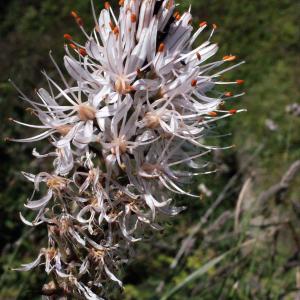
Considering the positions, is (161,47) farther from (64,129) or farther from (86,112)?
(64,129)

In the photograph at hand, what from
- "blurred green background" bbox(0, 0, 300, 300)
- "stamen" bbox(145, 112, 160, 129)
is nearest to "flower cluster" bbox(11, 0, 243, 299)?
"stamen" bbox(145, 112, 160, 129)

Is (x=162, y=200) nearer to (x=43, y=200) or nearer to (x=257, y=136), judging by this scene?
(x=43, y=200)

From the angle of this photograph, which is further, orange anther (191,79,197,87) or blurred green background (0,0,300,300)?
blurred green background (0,0,300,300)

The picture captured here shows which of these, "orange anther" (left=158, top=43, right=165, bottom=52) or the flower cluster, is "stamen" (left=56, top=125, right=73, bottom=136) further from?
"orange anther" (left=158, top=43, right=165, bottom=52)

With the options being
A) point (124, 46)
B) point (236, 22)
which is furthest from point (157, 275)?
point (236, 22)

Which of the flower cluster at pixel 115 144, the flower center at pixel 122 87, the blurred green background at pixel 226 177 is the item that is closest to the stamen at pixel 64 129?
the flower cluster at pixel 115 144

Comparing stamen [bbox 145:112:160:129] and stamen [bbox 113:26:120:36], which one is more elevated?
stamen [bbox 113:26:120:36]

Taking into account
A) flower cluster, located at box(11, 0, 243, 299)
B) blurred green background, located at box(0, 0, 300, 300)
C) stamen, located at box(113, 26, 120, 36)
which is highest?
stamen, located at box(113, 26, 120, 36)
